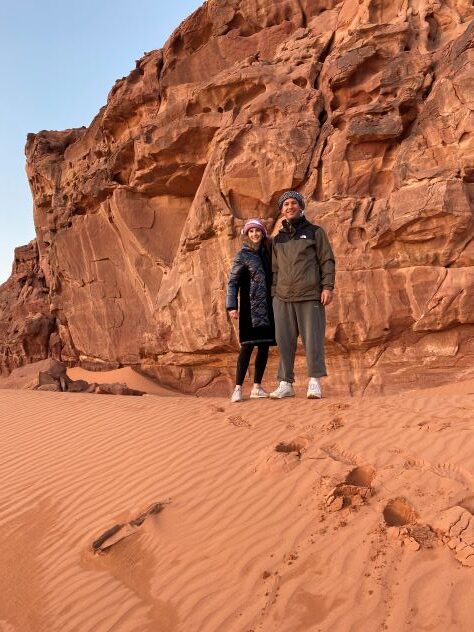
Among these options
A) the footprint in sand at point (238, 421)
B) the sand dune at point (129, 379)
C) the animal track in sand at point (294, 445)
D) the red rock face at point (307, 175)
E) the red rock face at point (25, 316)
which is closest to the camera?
the animal track in sand at point (294, 445)

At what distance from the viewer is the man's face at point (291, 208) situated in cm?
602

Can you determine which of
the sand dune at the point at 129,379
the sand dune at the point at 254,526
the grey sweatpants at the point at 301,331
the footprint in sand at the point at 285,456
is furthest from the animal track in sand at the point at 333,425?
the sand dune at the point at 129,379

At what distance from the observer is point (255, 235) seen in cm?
642

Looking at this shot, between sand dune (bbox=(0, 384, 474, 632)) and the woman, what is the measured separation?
1.14 metres

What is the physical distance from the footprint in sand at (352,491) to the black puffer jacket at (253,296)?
308cm

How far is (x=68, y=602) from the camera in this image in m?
2.79

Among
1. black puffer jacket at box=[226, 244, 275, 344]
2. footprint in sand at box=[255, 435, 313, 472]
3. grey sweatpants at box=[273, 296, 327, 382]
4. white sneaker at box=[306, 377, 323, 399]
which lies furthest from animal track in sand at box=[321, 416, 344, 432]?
black puffer jacket at box=[226, 244, 275, 344]

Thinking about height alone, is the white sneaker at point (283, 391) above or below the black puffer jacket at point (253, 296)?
below

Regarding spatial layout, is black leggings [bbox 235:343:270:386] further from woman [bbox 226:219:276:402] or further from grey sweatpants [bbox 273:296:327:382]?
grey sweatpants [bbox 273:296:327:382]

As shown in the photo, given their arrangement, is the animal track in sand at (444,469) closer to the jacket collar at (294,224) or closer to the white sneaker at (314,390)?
the white sneaker at (314,390)

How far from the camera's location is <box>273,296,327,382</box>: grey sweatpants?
237 inches

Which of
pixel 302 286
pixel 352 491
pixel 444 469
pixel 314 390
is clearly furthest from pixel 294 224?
pixel 352 491

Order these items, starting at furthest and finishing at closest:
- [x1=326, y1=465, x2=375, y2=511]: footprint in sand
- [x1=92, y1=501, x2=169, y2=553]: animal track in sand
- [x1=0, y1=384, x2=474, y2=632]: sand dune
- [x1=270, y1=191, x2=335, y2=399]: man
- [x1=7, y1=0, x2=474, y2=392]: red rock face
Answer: [x1=7, y1=0, x2=474, y2=392]: red rock face, [x1=270, y1=191, x2=335, y2=399]: man, [x1=92, y1=501, x2=169, y2=553]: animal track in sand, [x1=326, y1=465, x2=375, y2=511]: footprint in sand, [x1=0, y1=384, x2=474, y2=632]: sand dune

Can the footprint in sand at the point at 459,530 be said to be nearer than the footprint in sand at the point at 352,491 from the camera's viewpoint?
Yes
